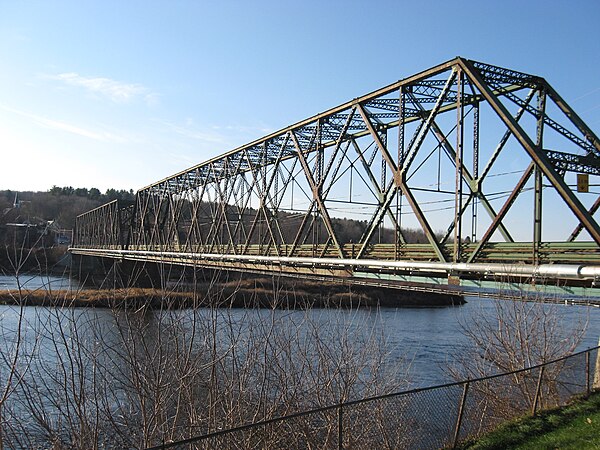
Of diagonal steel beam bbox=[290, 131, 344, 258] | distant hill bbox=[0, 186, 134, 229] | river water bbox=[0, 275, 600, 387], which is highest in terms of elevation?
distant hill bbox=[0, 186, 134, 229]

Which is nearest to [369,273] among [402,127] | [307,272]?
[307,272]

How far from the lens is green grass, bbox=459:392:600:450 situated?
977 cm

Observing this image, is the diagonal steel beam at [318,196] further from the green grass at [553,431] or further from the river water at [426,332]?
the green grass at [553,431]

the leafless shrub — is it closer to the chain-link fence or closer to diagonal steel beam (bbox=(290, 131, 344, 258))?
the chain-link fence

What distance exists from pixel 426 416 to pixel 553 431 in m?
3.33

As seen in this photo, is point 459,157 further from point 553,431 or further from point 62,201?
point 62,201

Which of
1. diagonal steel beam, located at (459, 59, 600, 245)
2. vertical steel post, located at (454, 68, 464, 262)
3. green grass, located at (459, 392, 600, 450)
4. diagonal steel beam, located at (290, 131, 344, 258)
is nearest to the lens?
green grass, located at (459, 392, 600, 450)

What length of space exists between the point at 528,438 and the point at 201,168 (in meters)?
29.5

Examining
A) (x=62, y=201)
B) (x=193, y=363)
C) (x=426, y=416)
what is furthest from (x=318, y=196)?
(x=62, y=201)

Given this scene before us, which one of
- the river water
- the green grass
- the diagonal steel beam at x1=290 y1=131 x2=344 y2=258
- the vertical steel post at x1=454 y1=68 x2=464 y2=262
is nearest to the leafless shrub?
the river water

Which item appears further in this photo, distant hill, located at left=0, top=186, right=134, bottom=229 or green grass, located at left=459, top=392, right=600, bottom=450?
distant hill, located at left=0, top=186, right=134, bottom=229

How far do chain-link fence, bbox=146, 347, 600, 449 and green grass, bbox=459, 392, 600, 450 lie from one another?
1.78 feet

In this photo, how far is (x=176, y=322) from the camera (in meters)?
9.55

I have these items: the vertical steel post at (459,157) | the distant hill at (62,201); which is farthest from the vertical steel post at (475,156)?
the distant hill at (62,201)
